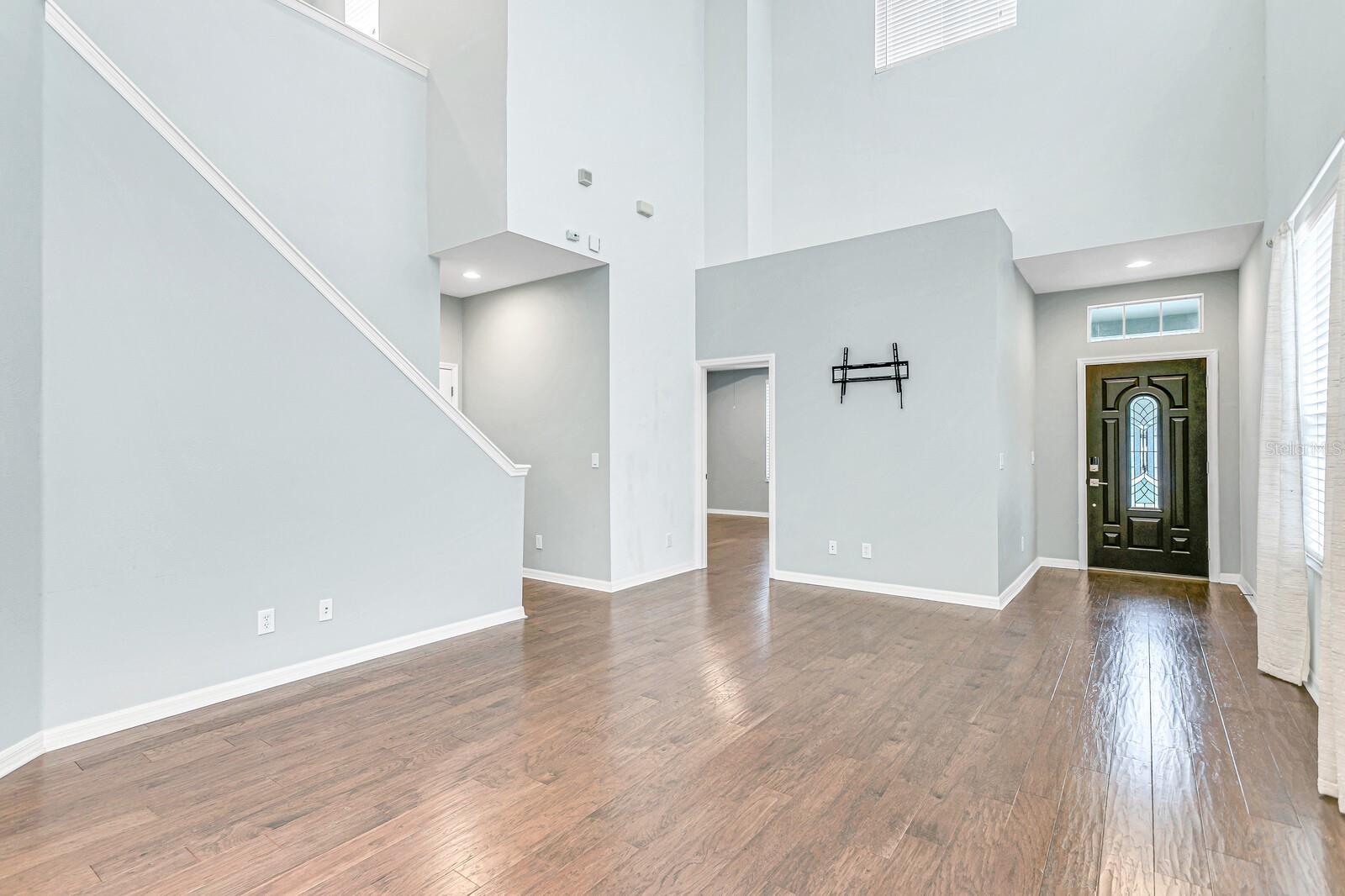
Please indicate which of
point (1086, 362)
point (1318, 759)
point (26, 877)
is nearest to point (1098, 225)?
point (1086, 362)

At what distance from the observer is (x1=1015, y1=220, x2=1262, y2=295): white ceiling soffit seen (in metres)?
4.97

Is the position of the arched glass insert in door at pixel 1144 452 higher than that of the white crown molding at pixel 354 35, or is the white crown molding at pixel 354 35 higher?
the white crown molding at pixel 354 35

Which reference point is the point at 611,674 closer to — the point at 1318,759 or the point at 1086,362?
the point at 1318,759

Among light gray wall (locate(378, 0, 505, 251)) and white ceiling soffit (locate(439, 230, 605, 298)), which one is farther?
white ceiling soffit (locate(439, 230, 605, 298))

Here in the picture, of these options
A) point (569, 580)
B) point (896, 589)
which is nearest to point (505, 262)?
point (569, 580)

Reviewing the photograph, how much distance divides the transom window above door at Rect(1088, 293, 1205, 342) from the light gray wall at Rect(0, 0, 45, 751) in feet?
24.5

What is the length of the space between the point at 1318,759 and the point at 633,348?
187 inches

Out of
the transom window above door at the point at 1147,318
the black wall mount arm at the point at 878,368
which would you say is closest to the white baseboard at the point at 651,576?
the black wall mount arm at the point at 878,368

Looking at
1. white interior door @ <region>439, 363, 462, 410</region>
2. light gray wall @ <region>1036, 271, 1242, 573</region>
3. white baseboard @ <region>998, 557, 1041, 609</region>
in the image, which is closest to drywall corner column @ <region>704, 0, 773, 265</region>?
white interior door @ <region>439, 363, 462, 410</region>

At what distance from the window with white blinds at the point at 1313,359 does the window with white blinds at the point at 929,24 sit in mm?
3510

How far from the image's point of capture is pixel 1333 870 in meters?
1.94

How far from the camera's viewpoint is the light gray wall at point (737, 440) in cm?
1100

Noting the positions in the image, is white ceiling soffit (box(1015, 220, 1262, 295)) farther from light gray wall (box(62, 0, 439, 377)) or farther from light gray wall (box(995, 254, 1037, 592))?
light gray wall (box(62, 0, 439, 377))

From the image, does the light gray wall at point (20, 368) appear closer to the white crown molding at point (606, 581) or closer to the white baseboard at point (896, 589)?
the white crown molding at point (606, 581)
